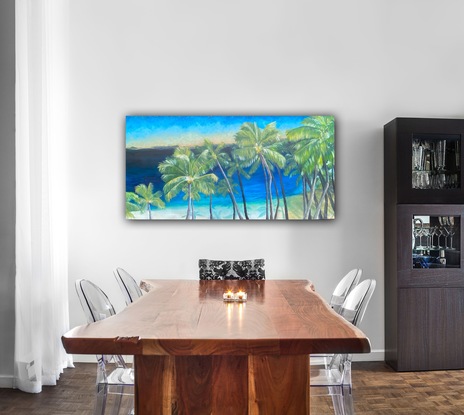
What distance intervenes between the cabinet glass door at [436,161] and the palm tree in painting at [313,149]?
68 centimetres

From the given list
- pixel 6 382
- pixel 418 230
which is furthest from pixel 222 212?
pixel 6 382

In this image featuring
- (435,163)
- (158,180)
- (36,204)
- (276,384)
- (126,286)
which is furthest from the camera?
(158,180)

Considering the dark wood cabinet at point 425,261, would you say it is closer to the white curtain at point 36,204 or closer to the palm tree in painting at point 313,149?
the palm tree in painting at point 313,149

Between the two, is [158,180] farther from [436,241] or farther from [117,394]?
[436,241]

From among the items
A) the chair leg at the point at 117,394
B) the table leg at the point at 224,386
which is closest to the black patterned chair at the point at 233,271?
the chair leg at the point at 117,394

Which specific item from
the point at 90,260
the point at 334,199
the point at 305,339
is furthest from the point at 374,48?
the point at 305,339

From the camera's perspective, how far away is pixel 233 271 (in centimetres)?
389

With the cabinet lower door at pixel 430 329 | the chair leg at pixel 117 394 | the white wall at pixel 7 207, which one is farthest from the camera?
the cabinet lower door at pixel 430 329

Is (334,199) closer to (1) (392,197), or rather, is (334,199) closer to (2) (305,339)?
(1) (392,197)

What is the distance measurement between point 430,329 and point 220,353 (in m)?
2.75

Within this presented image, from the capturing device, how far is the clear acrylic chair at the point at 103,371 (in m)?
2.47

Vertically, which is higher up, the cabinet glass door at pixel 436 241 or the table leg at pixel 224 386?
the cabinet glass door at pixel 436 241

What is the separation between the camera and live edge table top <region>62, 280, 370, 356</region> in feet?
6.17

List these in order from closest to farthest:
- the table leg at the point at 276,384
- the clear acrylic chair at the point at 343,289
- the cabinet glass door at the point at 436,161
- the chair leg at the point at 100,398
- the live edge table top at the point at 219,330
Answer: the live edge table top at the point at 219,330
the table leg at the point at 276,384
the chair leg at the point at 100,398
the clear acrylic chair at the point at 343,289
the cabinet glass door at the point at 436,161
